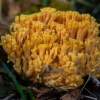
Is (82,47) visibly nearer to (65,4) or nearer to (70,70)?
(70,70)

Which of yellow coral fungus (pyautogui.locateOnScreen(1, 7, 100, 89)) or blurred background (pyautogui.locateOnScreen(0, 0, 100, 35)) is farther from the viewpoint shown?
blurred background (pyautogui.locateOnScreen(0, 0, 100, 35))

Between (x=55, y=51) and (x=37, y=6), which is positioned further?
(x=37, y=6)

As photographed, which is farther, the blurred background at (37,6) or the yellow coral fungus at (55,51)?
the blurred background at (37,6)

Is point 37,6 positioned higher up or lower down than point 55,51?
higher up

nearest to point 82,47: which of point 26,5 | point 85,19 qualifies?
point 85,19
